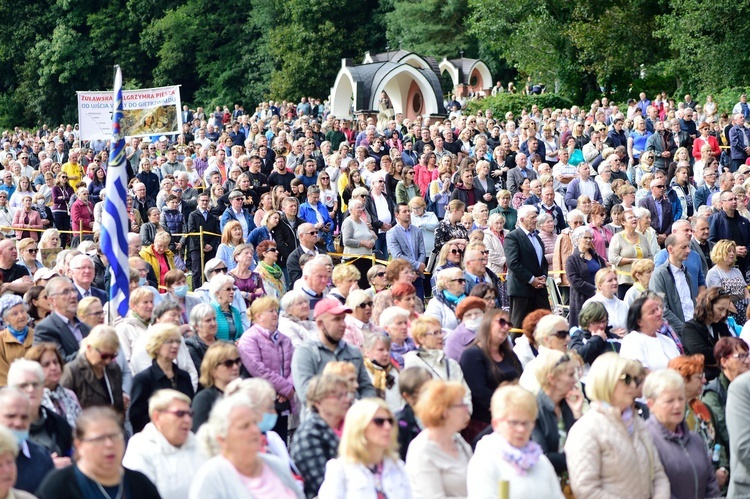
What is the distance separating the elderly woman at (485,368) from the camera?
8.64 metres

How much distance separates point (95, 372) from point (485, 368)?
268cm

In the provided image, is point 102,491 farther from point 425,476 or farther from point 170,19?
point 170,19

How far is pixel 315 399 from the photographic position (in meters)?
7.16

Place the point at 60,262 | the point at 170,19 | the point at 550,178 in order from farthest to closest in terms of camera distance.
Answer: the point at 170,19 → the point at 550,178 → the point at 60,262

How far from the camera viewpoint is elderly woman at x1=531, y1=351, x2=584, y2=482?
7621 millimetres

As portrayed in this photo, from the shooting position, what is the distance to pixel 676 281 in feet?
40.2

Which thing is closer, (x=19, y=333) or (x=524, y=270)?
(x=19, y=333)

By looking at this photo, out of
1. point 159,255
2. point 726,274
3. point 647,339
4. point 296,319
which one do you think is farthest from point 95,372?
point 726,274

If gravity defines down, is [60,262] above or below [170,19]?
below

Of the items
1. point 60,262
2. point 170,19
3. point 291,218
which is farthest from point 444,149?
point 170,19

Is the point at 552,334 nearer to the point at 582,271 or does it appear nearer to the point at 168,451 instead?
the point at 168,451

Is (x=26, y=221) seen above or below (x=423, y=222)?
below

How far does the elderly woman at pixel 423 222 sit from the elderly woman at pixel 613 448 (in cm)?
867

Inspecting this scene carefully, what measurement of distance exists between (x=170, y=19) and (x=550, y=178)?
48079mm
